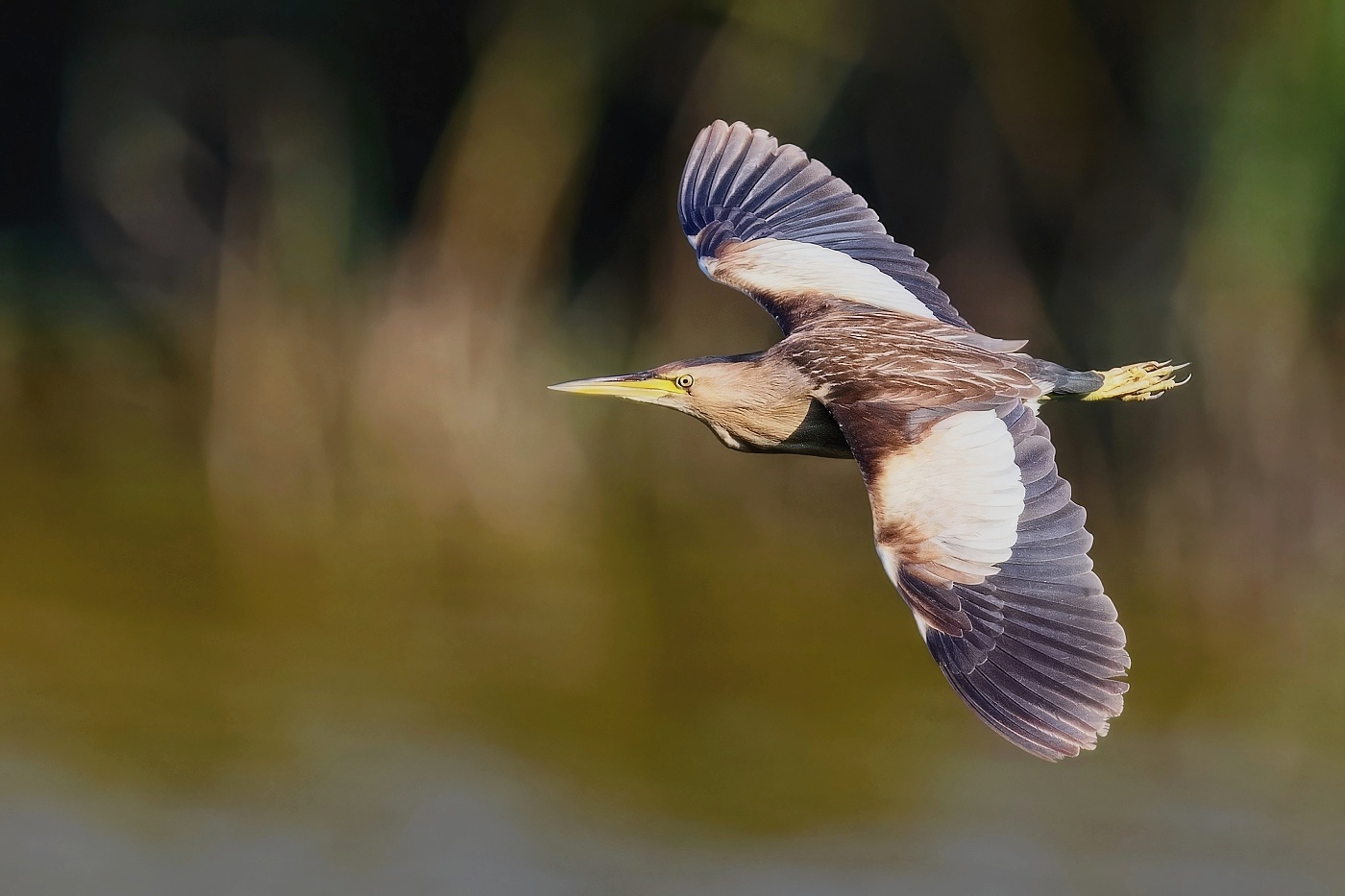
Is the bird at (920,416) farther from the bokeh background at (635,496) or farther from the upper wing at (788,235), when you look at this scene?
the bokeh background at (635,496)

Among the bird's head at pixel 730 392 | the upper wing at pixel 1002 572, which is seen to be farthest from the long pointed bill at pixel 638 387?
the upper wing at pixel 1002 572

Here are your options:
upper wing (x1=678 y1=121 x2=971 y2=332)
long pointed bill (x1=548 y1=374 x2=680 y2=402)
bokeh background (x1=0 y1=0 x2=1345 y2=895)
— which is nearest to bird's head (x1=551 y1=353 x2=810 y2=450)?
long pointed bill (x1=548 y1=374 x2=680 y2=402)

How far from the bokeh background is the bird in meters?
2.17

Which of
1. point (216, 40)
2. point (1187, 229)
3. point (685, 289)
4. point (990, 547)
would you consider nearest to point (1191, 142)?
point (1187, 229)

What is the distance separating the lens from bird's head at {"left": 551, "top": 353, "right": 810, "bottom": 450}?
414 centimetres

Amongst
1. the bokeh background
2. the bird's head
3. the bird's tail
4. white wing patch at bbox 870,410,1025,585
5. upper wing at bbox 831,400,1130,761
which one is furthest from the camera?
the bokeh background

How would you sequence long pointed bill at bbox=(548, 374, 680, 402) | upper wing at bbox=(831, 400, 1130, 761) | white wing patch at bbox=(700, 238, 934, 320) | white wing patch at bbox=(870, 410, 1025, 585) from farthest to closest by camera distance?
white wing patch at bbox=(700, 238, 934, 320) → long pointed bill at bbox=(548, 374, 680, 402) → white wing patch at bbox=(870, 410, 1025, 585) → upper wing at bbox=(831, 400, 1130, 761)

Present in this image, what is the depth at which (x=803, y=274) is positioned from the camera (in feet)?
15.5

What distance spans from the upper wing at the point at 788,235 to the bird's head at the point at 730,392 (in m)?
0.31

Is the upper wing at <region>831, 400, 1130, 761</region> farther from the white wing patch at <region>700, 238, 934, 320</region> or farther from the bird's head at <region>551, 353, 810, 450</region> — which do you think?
the white wing patch at <region>700, 238, 934, 320</region>

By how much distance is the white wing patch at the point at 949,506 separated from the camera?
11.4 ft

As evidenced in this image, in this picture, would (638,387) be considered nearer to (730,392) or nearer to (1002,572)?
(730,392)

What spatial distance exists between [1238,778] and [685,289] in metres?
3.08

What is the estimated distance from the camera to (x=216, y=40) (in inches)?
428
